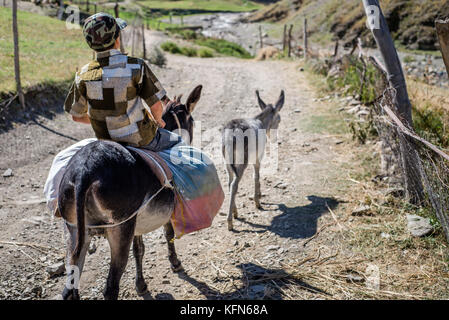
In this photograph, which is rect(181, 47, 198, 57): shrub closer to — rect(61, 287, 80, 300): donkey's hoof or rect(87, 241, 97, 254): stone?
rect(87, 241, 97, 254): stone

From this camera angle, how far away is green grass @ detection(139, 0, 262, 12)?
83.4 m

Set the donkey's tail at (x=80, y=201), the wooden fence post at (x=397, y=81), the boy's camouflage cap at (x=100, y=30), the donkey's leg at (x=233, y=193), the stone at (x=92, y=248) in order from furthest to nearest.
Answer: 1. the donkey's leg at (x=233, y=193)
2. the wooden fence post at (x=397, y=81)
3. the stone at (x=92, y=248)
4. the boy's camouflage cap at (x=100, y=30)
5. the donkey's tail at (x=80, y=201)

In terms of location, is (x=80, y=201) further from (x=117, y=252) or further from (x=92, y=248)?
(x=92, y=248)

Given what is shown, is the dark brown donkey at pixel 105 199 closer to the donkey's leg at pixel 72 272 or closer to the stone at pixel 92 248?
the donkey's leg at pixel 72 272

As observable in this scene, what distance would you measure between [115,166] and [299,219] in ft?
11.5

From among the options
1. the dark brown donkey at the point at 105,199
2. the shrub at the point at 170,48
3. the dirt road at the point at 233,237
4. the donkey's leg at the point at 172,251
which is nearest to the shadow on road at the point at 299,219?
the dirt road at the point at 233,237

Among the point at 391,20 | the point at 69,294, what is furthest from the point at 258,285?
the point at 391,20

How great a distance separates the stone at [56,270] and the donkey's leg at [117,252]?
1561 mm

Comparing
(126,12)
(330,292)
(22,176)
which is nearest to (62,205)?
(330,292)

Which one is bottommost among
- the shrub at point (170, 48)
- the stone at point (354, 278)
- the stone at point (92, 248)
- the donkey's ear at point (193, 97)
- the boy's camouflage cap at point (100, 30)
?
the stone at point (92, 248)

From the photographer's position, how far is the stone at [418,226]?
4.90 metres

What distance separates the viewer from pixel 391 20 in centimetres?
3094

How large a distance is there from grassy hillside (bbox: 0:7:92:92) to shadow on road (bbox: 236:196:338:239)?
24.1ft

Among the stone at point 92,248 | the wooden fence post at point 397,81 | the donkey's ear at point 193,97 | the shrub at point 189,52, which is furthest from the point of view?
the shrub at point 189,52
